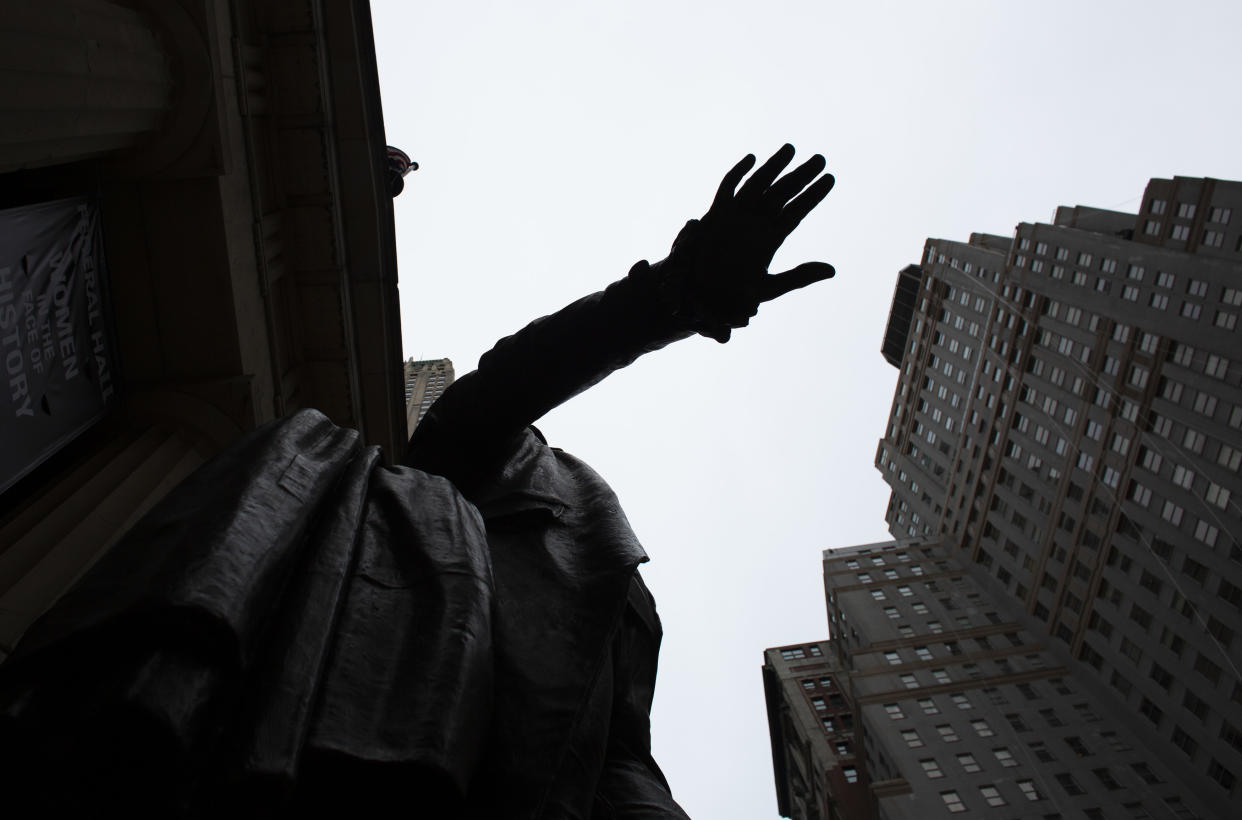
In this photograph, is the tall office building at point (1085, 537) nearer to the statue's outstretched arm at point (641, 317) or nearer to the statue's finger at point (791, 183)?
the statue's outstretched arm at point (641, 317)

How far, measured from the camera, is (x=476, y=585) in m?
2.46

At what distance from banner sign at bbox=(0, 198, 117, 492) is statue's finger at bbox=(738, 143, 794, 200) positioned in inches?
209

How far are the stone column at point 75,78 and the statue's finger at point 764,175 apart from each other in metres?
4.14

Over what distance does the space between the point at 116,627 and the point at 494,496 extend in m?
1.87

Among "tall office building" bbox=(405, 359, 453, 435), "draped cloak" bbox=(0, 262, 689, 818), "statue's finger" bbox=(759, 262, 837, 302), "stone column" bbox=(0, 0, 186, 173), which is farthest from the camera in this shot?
"tall office building" bbox=(405, 359, 453, 435)

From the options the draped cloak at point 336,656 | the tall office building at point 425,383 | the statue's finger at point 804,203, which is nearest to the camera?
the draped cloak at point 336,656

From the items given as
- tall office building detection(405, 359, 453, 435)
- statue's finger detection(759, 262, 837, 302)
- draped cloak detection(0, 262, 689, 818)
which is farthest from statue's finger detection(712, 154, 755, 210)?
tall office building detection(405, 359, 453, 435)

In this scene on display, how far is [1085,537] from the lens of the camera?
51.4m

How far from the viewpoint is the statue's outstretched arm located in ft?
12.2

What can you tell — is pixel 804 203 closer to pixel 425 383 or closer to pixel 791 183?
pixel 791 183

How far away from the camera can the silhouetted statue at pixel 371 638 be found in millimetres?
1676

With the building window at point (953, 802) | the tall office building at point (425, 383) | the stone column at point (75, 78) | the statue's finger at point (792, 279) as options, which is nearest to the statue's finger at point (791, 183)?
the statue's finger at point (792, 279)

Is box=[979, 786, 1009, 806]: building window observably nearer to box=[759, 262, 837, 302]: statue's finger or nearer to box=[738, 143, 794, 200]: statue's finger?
box=[759, 262, 837, 302]: statue's finger

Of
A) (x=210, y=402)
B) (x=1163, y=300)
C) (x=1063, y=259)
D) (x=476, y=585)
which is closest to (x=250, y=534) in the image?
(x=476, y=585)
